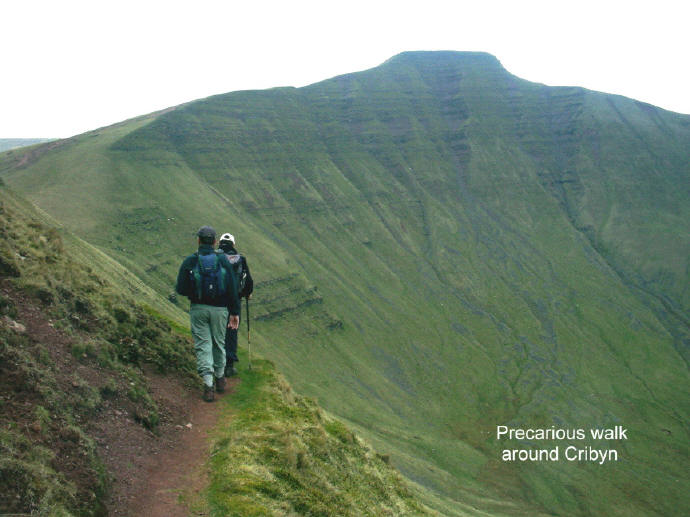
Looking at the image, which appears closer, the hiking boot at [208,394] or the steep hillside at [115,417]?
the steep hillside at [115,417]

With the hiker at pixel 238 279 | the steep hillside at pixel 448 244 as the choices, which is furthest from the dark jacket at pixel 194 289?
the steep hillside at pixel 448 244

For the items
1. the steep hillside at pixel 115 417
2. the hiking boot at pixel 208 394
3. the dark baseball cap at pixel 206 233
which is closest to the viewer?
the steep hillside at pixel 115 417

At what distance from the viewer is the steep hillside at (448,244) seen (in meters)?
78.2

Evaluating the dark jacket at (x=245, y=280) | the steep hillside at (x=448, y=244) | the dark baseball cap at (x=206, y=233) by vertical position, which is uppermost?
the dark baseball cap at (x=206, y=233)

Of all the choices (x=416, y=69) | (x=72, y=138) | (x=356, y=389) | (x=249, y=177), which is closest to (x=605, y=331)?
(x=356, y=389)

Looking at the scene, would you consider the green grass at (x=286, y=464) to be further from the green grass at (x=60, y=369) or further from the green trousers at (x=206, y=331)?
the green grass at (x=60, y=369)

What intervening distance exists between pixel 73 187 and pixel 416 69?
13525cm

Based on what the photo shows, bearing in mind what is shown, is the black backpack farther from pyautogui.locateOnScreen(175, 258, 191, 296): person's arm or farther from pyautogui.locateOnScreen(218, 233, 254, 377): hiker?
pyautogui.locateOnScreen(175, 258, 191, 296): person's arm

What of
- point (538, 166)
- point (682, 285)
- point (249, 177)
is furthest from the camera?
point (538, 166)

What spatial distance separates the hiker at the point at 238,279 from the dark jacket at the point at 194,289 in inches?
42.3

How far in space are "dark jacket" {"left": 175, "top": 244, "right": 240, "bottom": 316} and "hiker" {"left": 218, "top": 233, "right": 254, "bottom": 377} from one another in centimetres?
108

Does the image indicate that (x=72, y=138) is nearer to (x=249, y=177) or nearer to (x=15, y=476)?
(x=249, y=177)

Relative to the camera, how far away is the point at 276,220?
356 feet

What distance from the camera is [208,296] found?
11805mm
